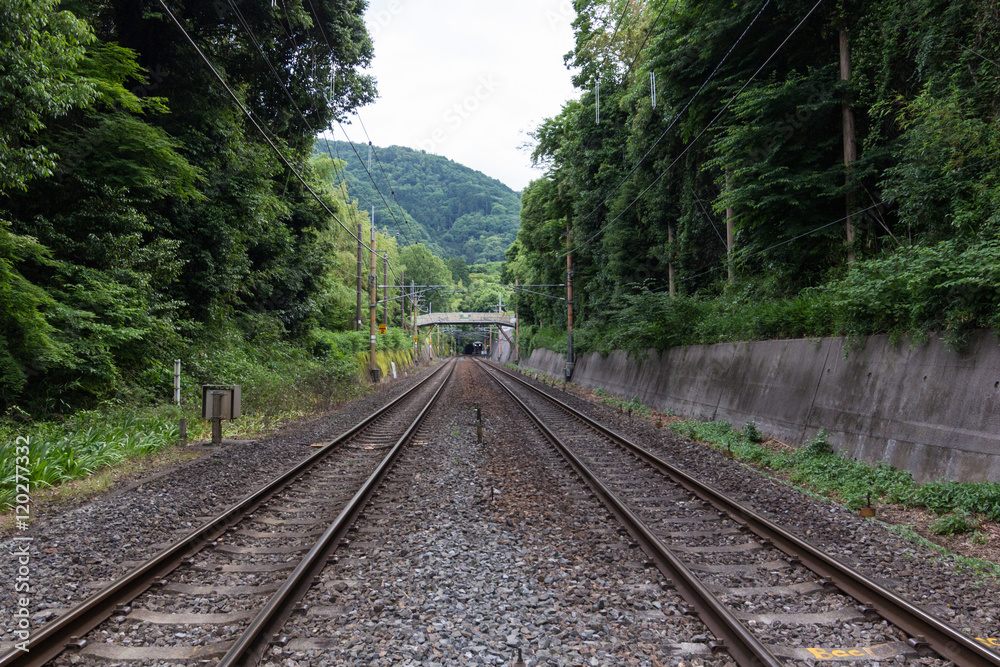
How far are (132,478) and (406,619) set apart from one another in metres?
5.86

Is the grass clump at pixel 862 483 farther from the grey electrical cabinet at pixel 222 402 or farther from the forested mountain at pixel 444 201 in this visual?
the forested mountain at pixel 444 201

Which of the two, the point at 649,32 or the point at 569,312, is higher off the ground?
the point at 649,32

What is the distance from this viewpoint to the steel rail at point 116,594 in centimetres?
310

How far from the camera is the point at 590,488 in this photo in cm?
724

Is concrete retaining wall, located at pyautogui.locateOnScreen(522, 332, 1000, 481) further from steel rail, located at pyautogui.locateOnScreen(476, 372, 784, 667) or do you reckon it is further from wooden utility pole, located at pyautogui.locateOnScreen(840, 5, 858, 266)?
steel rail, located at pyautogui.locateOnScreen(476, 372, 784, 667)

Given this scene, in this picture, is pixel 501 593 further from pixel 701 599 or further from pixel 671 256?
pixel 671 256

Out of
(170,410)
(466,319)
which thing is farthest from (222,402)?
(466,319)

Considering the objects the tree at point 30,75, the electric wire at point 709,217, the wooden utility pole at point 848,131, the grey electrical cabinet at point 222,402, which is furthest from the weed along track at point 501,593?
the electric wire at point 709,217

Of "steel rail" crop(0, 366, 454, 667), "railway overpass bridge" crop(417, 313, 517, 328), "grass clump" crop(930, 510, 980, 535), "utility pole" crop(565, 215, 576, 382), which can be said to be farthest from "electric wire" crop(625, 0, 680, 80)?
"railway overpass bridge" crop(417, 313, 517, 328)

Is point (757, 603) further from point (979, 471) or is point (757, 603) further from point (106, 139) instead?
point (106, 139)

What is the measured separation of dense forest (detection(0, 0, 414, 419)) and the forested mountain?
19.2 metres

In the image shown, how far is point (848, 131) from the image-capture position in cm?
1100

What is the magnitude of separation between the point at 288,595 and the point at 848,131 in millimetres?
12627

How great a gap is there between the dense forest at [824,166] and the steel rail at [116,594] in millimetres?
8431
